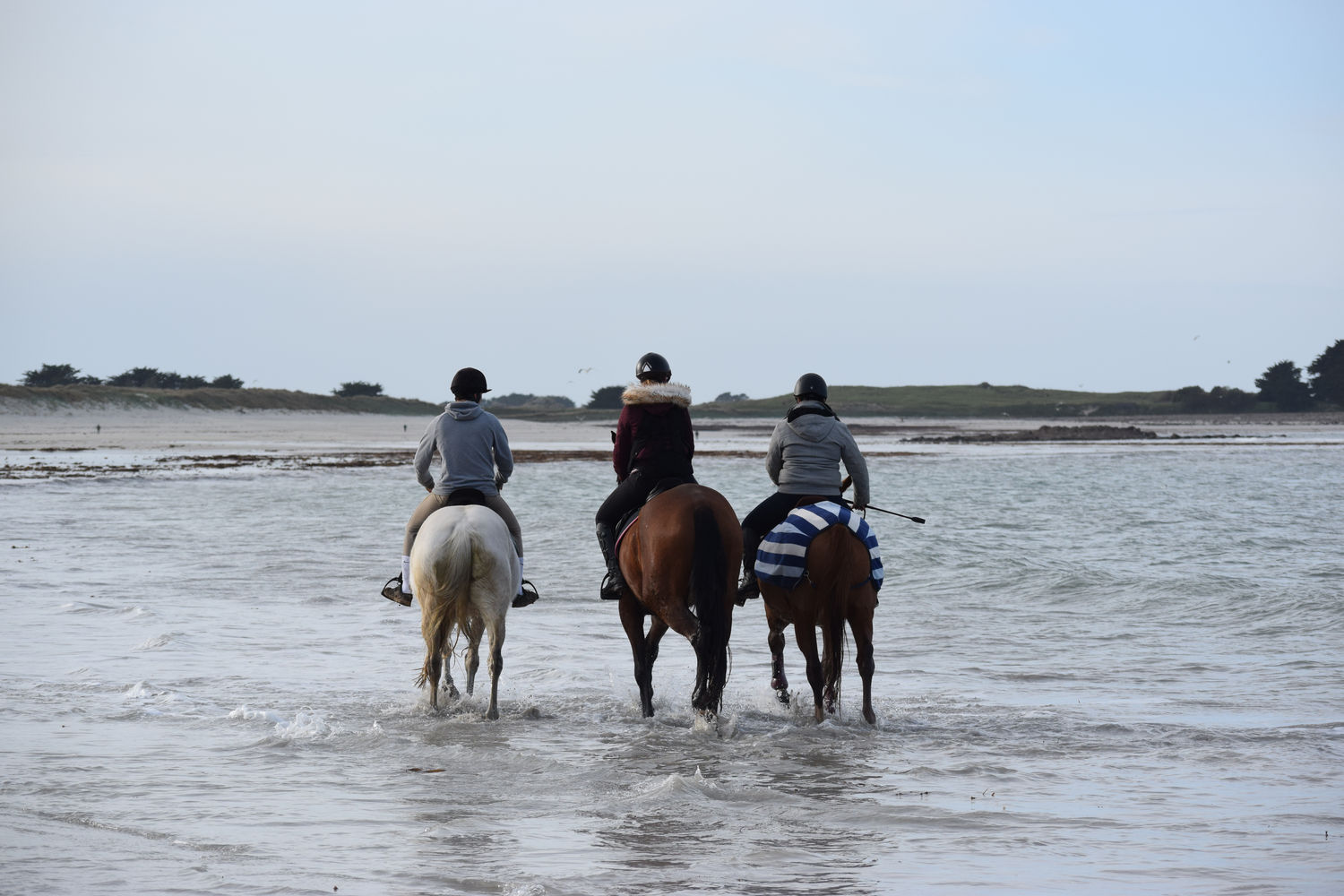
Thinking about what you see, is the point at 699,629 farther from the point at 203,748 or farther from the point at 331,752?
the point at 203,748

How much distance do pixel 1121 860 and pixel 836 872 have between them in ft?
4.49

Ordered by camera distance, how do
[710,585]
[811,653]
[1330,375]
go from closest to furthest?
[710,585], [811,653], [1330,375]

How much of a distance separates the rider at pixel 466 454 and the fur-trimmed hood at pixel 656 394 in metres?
1.08

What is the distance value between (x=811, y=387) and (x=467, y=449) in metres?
2.77

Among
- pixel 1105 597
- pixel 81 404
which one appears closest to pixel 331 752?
pixel 1105 597

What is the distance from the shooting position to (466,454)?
990cm

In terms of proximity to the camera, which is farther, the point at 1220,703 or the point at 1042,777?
the point at 1220,703

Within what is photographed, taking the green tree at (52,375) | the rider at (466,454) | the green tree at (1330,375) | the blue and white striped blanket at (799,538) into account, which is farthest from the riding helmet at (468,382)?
the green tree at (1330,375)

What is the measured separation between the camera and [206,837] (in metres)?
6.00

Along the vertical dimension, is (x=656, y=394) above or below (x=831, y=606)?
above

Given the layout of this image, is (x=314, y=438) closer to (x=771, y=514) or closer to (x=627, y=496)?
(x=627, y=496)

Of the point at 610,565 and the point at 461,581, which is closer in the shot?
the point at 461,581

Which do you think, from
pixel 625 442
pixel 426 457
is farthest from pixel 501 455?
pixel 625 442

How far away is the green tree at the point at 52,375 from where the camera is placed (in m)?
99.8
